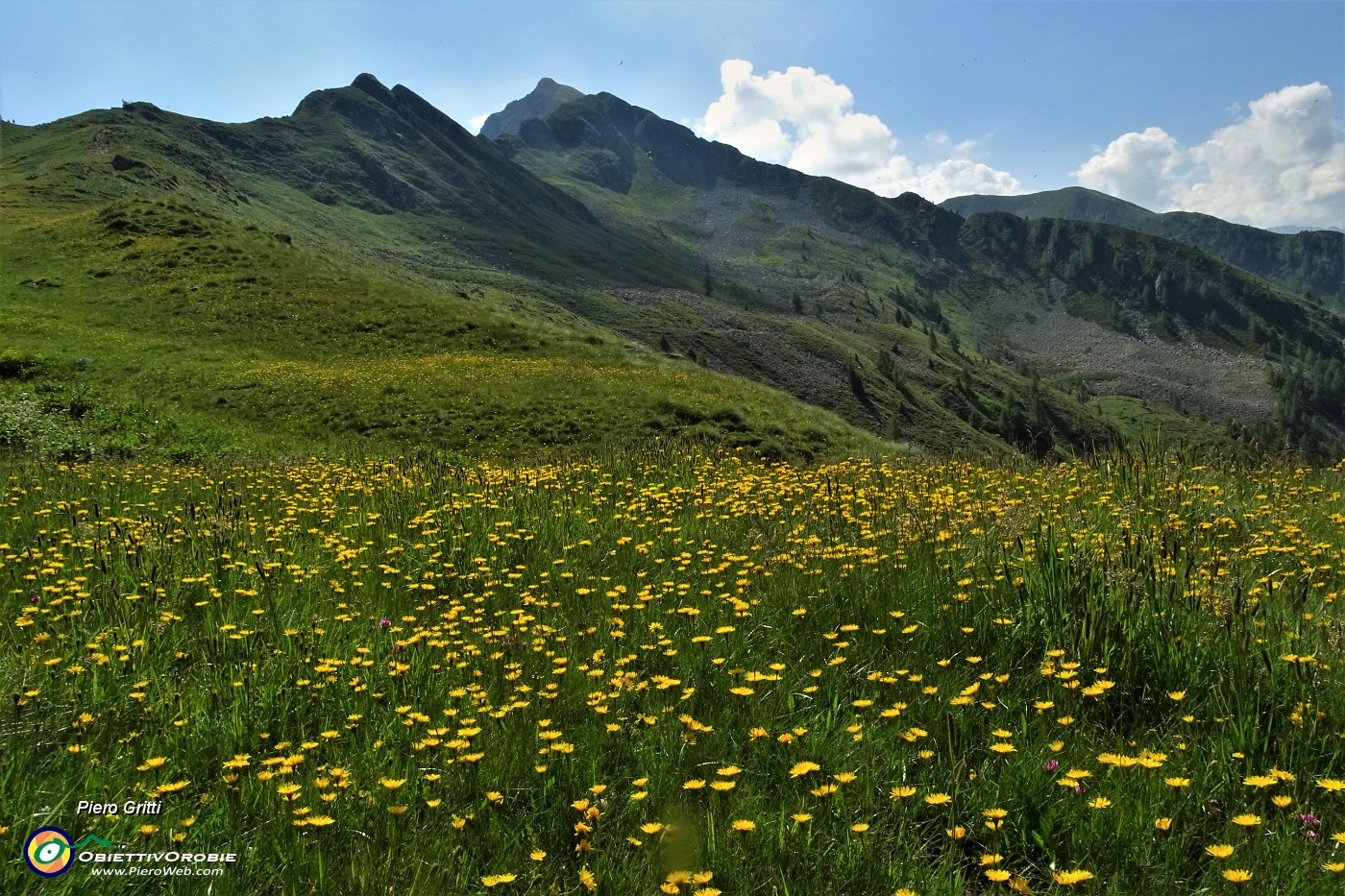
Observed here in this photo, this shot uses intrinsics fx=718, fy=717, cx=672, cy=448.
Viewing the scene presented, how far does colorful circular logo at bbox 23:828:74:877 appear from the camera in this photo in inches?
104

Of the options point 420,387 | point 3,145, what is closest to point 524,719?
point 420,387

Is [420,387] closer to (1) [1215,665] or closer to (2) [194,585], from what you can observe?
(2) [194,585]

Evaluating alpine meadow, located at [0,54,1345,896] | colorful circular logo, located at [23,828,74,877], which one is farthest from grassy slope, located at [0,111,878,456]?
colorful circular logo, located at [23,828,74,877]

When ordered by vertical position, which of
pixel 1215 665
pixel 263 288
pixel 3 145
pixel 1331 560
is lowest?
pixel 1215 665

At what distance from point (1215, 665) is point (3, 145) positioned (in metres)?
191

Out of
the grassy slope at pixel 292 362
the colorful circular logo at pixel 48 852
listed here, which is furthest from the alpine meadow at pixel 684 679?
the grassy slope at pixel 292 362

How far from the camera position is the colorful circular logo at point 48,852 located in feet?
8.63

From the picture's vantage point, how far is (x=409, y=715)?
381 centimetres

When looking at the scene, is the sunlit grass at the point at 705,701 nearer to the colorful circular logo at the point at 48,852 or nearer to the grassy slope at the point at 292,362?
the colorful circular logo at the point at 48,852

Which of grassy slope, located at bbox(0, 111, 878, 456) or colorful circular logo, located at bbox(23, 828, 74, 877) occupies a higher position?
grassy slope, located at bbox(0, 111, 878, 456)

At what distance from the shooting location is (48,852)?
269cm

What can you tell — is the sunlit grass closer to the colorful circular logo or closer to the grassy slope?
the colorful circular logo

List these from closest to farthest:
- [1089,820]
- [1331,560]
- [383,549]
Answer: [1089,820], [1331,560], [383,549]

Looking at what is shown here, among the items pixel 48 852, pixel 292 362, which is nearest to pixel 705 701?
pixel 48 852
